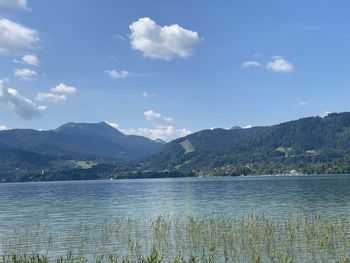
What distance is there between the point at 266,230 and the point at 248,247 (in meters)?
3.00

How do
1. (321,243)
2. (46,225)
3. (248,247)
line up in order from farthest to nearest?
(46,225) < (248,247) < (321,243)

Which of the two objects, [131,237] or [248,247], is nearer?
[248,247]

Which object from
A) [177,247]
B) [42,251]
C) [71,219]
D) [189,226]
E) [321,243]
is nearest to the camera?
[321,243]

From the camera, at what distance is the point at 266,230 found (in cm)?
4666

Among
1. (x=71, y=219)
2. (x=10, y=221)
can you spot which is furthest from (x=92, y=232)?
(x=10, y=221)

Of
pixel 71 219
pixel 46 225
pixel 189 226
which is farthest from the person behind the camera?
pixel 71 219

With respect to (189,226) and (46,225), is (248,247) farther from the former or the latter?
(46,225)

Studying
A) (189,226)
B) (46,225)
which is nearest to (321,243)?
(189,226)

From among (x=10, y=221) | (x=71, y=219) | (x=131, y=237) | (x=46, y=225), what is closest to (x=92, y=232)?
(x=131, y=237)

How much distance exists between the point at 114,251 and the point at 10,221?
47.0m

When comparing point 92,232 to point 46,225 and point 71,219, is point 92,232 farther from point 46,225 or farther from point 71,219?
point 71,219

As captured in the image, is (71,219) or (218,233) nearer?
(218,233)

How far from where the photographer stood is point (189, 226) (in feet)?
179

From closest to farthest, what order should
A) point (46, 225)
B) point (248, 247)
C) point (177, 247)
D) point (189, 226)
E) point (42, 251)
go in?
point (248, 247) < point (177, 247) < point (42, 251) < point (189, 226) < point (46, 225)
